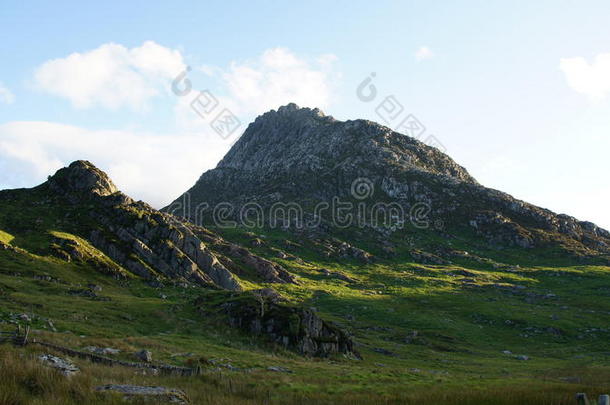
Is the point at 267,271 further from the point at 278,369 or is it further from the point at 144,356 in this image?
the point at 144,356

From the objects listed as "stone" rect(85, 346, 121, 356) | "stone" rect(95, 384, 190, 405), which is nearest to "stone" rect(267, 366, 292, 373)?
"stone" rect(85, 346, 121, 356)

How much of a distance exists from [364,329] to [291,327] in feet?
114

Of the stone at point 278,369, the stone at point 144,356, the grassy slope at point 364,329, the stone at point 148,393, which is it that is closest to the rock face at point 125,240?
the grassy slope at point 364,329

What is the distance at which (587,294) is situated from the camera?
4815 inches

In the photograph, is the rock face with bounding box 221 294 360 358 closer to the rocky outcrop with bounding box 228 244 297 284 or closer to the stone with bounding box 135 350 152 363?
the stone with bounding box 135 350 152 363

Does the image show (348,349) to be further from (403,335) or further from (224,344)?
(403,335)

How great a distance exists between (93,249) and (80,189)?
32101 millimetres

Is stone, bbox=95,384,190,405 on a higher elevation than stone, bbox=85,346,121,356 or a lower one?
higher

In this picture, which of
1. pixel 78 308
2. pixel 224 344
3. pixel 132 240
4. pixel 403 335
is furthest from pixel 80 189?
pixel 403 335

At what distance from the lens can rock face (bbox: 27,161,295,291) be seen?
8862 centimetres

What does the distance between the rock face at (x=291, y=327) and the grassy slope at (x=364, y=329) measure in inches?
90.2

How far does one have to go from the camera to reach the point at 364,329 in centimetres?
8356

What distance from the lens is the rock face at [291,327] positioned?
52.1 metres

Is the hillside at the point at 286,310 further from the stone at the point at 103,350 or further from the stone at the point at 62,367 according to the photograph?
the stone at the point at 103,350
